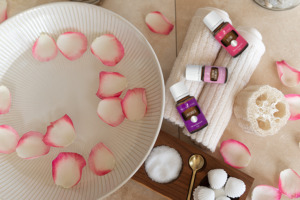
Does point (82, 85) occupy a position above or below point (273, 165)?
above

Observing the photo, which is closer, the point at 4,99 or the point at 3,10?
the point at 4,99

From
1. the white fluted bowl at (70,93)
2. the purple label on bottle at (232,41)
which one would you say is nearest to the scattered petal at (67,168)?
the white fluted bowl at (70,93)

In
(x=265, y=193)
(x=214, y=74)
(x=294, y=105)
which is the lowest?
(x=265, y=193)

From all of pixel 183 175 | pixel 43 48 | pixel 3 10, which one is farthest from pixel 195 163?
pixel 3 10

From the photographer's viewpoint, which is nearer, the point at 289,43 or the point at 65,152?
the point at 65,152

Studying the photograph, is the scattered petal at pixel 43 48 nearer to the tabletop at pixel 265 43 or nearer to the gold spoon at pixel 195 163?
the tabletop at pixel 265 43

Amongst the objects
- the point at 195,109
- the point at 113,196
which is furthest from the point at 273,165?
the point at 113,196

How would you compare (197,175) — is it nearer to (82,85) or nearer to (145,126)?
(145,126)

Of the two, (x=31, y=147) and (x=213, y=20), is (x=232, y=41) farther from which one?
(x=31, y=147)
